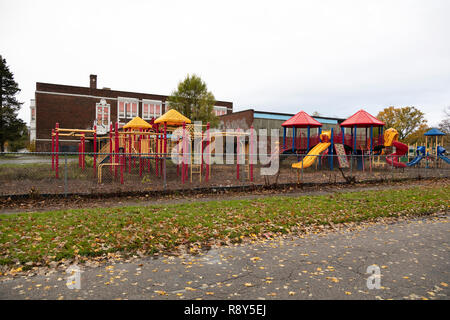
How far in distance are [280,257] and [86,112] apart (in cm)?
5100

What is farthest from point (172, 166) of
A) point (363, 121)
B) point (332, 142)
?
point (363, 121)

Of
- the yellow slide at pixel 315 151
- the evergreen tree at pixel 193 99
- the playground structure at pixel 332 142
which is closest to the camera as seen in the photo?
the yellow slide at pixel 315 151

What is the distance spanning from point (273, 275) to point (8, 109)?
5206cm

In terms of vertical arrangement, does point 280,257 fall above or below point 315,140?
below

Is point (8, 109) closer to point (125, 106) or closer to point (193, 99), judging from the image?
point (125, 106)

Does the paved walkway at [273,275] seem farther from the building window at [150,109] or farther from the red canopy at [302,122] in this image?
the building window at [150,109]

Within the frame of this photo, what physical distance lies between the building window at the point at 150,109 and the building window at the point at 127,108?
1.38 metres

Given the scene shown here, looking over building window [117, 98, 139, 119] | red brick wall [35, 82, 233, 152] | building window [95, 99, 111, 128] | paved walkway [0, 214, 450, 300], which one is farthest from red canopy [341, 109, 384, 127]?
red brick wall [35, 82, 233, 152]

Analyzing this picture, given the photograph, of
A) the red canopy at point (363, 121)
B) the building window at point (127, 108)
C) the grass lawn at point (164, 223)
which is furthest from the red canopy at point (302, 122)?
the building window at point (127, 108)

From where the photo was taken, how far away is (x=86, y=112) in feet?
162

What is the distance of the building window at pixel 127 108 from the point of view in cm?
5262
